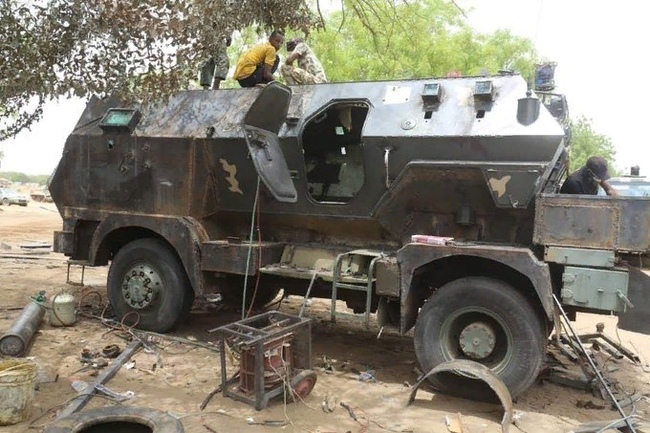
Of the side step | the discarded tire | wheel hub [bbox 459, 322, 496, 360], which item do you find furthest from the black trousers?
the discarded tire

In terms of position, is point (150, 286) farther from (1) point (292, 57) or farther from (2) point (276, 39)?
(1) point (292, 57)

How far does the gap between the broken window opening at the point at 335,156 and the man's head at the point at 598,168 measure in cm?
237

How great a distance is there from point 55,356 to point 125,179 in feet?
6.93

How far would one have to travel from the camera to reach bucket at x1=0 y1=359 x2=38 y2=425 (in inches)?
168

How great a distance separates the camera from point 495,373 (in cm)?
505

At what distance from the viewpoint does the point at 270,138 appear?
6379 millimetres

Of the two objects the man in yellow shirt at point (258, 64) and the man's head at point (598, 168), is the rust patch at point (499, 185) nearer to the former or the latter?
the man's head at point (598, 168)

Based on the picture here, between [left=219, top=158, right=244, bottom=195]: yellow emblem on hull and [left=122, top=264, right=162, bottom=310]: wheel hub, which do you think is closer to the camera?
[left=219, top=158, right=244, bottom=195]: yellow emblem on hull

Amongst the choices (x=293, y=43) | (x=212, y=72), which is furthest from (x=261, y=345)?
(x=293, y=43)

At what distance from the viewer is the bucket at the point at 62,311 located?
23.0ft

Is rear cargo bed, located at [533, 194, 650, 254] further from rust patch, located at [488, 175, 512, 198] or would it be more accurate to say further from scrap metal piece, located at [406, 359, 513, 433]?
scrap metal piece, located at [406, 359, 513, 433]

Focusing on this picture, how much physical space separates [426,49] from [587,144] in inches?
920

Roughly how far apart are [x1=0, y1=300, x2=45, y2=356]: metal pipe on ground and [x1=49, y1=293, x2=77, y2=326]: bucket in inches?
14.5

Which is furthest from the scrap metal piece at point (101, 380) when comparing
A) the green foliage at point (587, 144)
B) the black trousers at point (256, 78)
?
the green foliage at point (587, 144)
